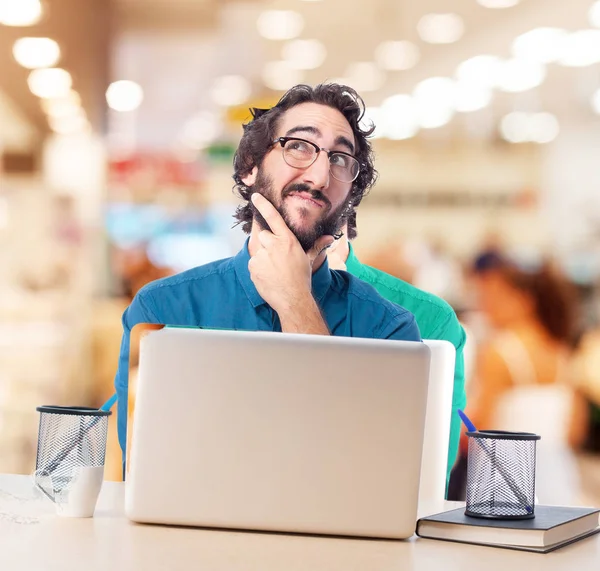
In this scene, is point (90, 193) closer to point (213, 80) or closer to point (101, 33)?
point (101, 33)

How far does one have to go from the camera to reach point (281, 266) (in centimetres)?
162

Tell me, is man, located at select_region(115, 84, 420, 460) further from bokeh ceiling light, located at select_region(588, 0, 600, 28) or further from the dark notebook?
bokeh ceiling light, located at select_region(588, 0, 600, 28)

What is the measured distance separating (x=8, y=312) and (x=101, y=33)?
1945 millimetres

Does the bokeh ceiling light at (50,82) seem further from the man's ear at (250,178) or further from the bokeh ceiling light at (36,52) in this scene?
the man's ear at (250,178)

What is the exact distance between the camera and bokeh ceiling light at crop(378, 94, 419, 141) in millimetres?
10789

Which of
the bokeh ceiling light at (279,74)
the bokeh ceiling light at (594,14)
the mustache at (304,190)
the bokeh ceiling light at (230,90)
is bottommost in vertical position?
the mustache at (304,190)

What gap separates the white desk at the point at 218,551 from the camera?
105 centimetres

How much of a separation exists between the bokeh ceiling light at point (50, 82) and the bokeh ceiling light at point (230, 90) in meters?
3.59

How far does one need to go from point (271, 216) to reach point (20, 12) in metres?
4.33

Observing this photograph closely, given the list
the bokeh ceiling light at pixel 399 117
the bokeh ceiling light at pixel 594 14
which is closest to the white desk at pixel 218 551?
the bokeh ceiling light at pixel 594 14

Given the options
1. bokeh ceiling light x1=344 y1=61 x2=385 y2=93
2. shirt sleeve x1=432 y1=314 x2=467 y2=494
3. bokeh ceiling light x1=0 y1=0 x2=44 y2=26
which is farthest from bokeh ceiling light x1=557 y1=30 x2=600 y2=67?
shirt sleeve x1=432 y1=314 x2=467 y2=494

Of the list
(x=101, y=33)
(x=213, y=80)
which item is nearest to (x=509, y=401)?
(x=101, y=33)

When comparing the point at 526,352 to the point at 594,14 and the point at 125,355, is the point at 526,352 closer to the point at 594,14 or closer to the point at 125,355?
the point at 125,355

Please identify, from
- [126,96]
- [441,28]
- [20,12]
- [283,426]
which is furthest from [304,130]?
[126,96]
